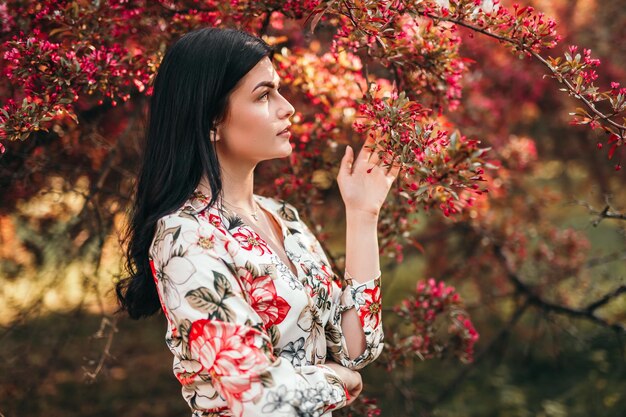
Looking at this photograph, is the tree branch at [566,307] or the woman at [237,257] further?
the tree branch at [566,307]

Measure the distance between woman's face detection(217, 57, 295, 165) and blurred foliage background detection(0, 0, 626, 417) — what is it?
1.03 m

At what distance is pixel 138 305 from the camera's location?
5.97 feet

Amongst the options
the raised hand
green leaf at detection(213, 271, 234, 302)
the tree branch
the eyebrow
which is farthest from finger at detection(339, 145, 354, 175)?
the tree branch

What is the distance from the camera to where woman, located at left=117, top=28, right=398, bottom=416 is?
1.46 m

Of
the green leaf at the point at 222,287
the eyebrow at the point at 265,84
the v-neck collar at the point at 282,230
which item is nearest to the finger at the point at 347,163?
the v-neck collar at the point at 282,230

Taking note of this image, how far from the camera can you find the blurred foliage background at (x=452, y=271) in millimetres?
2953

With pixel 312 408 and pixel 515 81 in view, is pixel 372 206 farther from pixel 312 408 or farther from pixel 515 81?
pixel 515 81

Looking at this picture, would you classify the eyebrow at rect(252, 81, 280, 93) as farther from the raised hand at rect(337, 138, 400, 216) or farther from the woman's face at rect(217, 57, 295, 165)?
the raised hand at rect(337, 138, 400, 216)

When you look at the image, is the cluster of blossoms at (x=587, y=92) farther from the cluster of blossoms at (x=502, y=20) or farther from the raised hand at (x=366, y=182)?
the raised hand at (x=366, y=182)

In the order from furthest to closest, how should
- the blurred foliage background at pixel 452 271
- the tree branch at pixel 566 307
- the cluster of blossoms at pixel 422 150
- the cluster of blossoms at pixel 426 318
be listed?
the blurred foliage background at pixel 452 271 < the tree branch at pixel 566 307 < the cluster of blossoms at pixel 426 318 < the cluster of blossoms at pixel 422 150

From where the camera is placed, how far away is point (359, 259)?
192 centimetres

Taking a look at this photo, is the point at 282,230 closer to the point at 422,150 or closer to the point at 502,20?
the point at 422,150

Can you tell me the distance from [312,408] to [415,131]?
0.73 meters

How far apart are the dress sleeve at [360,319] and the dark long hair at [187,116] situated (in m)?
0.49
